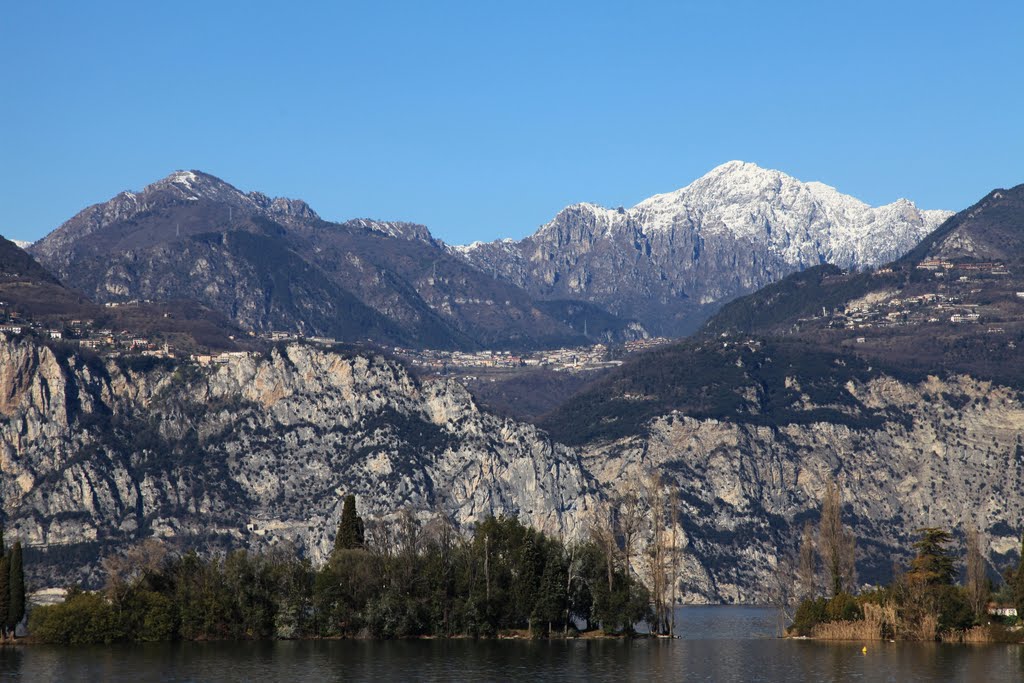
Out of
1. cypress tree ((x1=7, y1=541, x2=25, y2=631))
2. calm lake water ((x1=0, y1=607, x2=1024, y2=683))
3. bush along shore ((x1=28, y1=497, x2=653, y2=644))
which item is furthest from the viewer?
bush along shore ((x1=28, y1=497, x2=653, y2=644))

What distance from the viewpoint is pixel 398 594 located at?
192375 millimetres

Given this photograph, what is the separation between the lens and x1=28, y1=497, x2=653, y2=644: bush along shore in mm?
189875

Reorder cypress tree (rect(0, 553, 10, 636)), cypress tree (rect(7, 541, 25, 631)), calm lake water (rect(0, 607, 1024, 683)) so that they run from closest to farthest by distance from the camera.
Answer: calm lake water (rect(0, 607, 1024, 683)) → cypress tree (rect(0, 553, 10, 636)) → cypress tree (rect(7, 541, 25, 631))

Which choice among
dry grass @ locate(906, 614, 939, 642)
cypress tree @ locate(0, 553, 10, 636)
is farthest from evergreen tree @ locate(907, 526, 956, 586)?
cypress tree @ locate(0, 553, 10, 636)

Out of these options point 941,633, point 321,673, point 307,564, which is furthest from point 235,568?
point 941,633

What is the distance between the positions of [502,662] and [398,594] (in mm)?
34857

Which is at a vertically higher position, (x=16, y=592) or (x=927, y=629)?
(x=16, y=592)

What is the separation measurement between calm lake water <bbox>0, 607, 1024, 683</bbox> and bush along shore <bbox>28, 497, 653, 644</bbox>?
533 centimetres

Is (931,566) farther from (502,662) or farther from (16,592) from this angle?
(16,592)

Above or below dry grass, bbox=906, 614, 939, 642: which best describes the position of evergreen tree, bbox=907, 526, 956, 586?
above

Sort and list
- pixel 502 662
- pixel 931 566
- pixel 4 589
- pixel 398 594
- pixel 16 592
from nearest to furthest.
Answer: pixel 502 662
pixel 4 589
pixel 16 592
pixel 931 566
pixel 398 594

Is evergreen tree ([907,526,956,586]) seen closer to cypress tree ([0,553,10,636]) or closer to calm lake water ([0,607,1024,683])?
calm lake water ([0,607,1024,683])

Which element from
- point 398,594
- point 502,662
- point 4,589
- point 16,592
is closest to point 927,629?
point 502,662

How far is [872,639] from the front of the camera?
195750mm
